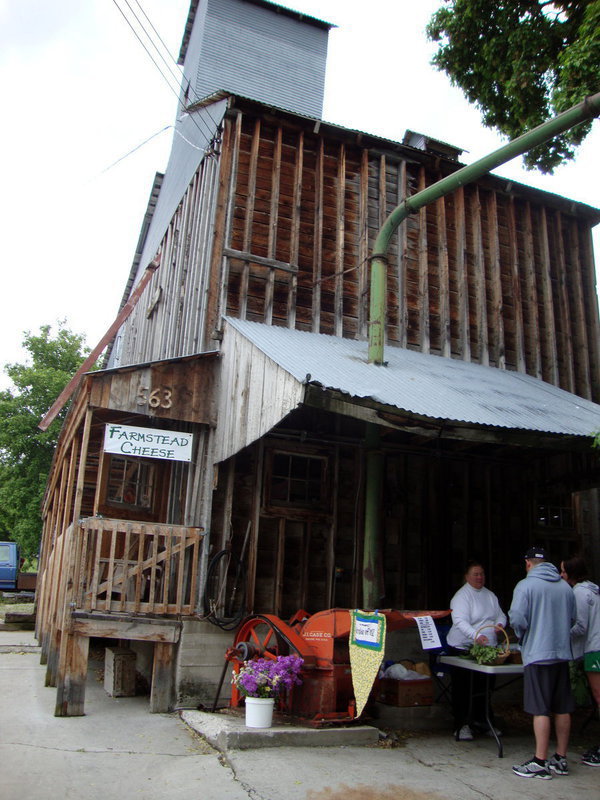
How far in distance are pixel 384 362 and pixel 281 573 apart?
10.3 ft

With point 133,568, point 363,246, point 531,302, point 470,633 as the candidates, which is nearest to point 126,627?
point 133,568

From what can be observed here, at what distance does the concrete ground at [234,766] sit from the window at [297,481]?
10.0ft

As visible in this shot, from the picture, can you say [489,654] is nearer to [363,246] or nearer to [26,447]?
[363,246]

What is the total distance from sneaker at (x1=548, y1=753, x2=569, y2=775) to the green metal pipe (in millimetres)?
4677

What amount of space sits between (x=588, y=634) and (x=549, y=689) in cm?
94

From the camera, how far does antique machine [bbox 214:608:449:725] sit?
673 centimetres

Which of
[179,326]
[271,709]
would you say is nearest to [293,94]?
[179,326]

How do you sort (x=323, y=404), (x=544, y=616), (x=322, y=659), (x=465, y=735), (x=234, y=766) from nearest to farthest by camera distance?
(x=234, y=766), (x=544, y=616), (x=323, y=404), (x=322, y=659), (x=465, y=735)

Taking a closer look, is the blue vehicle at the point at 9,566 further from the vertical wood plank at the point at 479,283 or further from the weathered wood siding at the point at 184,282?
the vertical wood plank at the point at 479,283

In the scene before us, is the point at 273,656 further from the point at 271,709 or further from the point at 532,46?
the point at 532,46

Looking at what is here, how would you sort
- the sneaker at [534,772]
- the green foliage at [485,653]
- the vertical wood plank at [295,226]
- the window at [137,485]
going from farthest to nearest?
the window at [137,485] → the vertical wood plank at [295,226] → the green foliage at [485,653] → the sneaker at [534,772]

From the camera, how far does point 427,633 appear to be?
6.85 m

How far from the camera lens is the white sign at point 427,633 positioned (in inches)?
268

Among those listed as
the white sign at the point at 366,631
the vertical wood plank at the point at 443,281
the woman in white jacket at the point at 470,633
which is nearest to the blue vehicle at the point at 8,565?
the vertical wood plank at the point at 443,281
